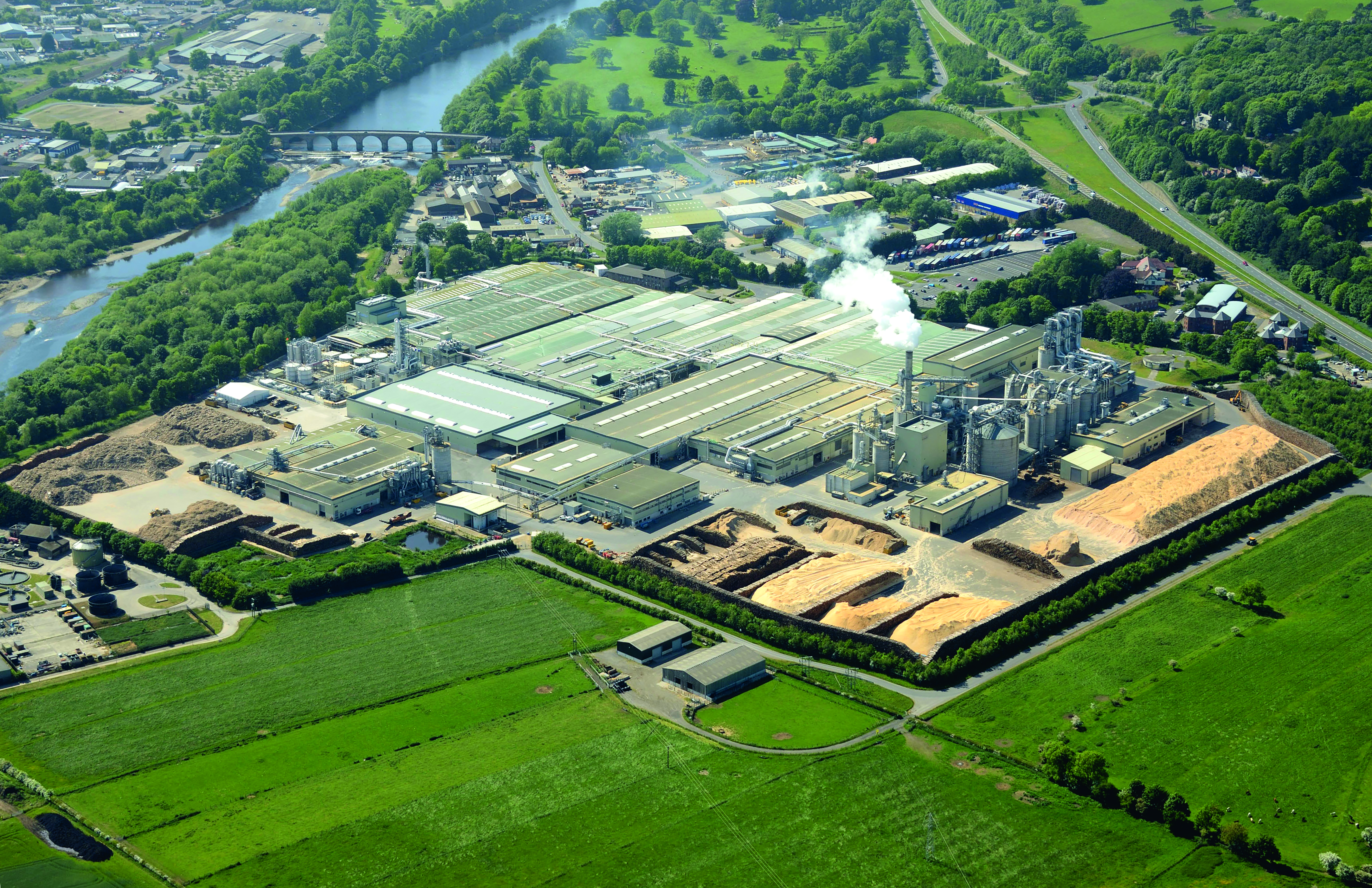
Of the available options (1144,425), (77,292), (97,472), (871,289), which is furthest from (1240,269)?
(77,292)

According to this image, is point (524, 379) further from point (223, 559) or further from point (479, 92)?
point (479, 92)

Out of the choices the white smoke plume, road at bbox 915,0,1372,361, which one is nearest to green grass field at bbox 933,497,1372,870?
the white smoke plume

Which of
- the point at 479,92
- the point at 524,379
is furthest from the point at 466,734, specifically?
the point at 479,92

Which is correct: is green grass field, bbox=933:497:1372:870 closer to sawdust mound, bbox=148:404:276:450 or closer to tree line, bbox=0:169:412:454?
sawdust mound, bbox=148:404:276:450

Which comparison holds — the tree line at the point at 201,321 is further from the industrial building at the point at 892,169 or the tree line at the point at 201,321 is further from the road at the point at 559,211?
the industrial building at the point at 892,169

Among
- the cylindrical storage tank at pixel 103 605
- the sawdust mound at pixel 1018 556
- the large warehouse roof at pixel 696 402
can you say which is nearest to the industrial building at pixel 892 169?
the large warehouse roof at pixel 696 402
